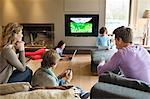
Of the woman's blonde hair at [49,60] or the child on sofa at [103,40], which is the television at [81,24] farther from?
the woman's blonde hair at [49,60]

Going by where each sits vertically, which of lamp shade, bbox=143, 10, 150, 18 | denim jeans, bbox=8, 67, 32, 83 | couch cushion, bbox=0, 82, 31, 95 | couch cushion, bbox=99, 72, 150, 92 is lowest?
denim jeans, bbox=8, 67, 32, 83

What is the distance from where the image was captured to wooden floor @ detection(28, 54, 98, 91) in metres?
4.47

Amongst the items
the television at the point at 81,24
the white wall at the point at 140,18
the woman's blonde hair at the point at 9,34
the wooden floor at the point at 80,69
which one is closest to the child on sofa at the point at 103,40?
the wooden floor at the point at 80,69

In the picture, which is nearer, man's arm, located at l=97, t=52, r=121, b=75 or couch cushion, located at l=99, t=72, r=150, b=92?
couch cushion, located at l=99, t=72, r=150, b=92

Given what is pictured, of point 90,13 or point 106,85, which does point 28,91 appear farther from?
point 90,13

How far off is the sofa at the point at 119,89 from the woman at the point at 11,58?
3.51ft

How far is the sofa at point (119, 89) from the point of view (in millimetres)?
2041

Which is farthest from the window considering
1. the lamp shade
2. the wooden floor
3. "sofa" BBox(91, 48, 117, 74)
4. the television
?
"sofa" BBox(91, 48, 117, 74)

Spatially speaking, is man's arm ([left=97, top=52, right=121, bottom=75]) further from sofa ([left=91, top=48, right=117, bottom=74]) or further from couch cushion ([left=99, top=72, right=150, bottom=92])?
sofa ([left=91, top=48, right=117, bottom=74])

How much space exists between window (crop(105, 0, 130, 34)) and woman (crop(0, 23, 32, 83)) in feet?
14.9

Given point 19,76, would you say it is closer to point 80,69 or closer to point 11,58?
point 11,58

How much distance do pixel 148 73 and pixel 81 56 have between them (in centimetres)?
432

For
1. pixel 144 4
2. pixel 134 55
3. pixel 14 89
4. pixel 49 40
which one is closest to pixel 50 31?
pixel 49 40

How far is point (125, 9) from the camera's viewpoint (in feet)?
23.2
